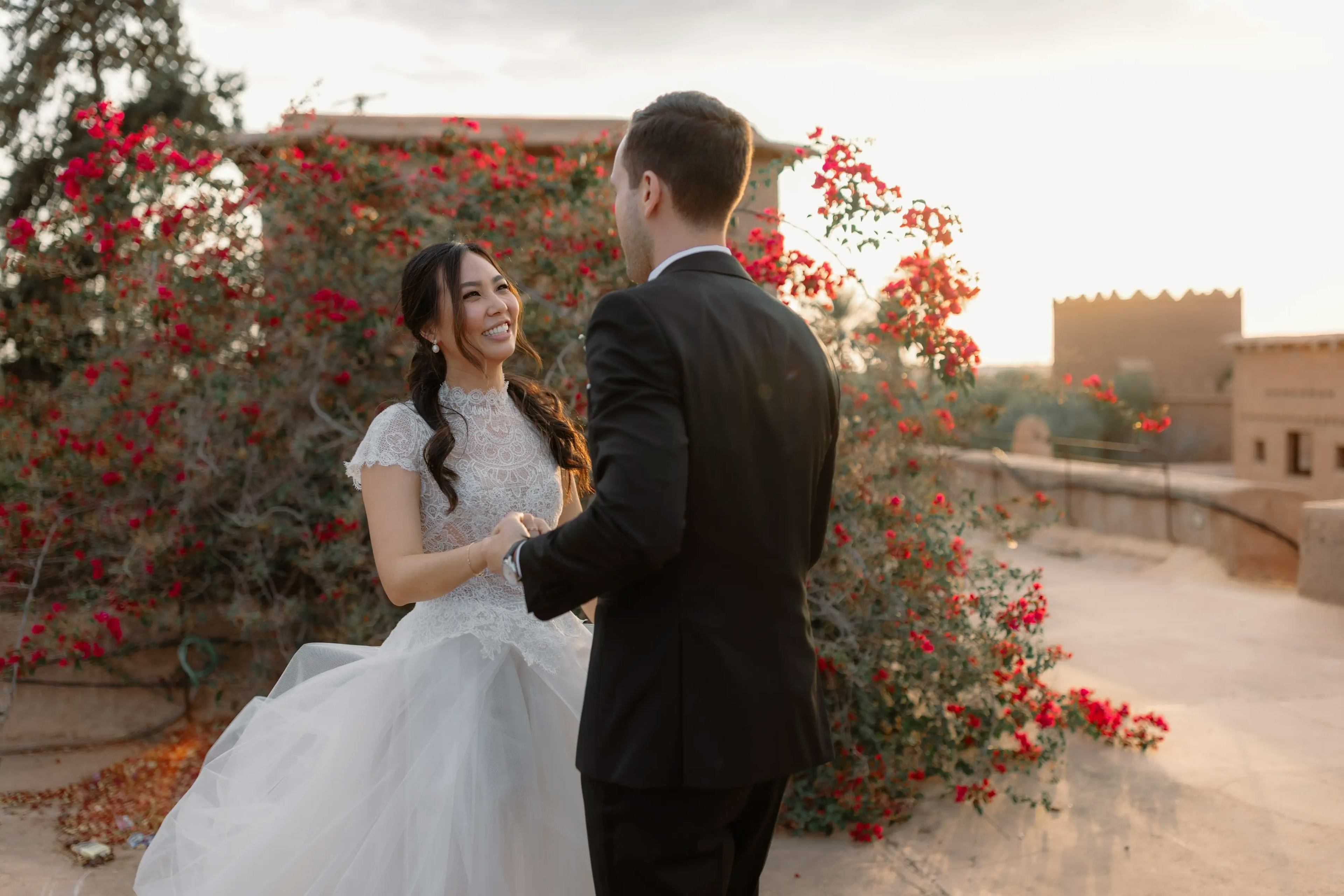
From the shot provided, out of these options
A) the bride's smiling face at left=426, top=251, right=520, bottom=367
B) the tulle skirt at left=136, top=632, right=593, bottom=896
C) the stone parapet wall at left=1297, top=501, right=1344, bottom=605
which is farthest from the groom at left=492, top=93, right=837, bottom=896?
the stone parapet wall at left=1297, top=501, right=1344, bottom=605

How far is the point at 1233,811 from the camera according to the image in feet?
12.3

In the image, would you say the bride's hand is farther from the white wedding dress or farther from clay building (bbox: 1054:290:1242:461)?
clay building (bbox: 1054:290:1242:461)

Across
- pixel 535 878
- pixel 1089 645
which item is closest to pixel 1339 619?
pixel 1089 645

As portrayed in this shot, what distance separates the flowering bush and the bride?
176 centimetres

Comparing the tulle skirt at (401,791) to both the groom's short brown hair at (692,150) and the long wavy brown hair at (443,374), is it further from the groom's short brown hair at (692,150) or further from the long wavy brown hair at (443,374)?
the groom's short brown hair at (692,150)

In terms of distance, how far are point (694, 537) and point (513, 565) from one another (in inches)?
12.8

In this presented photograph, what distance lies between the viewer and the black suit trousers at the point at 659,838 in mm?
1648

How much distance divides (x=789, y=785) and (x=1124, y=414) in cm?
226

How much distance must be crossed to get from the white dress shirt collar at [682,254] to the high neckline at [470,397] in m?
0.90

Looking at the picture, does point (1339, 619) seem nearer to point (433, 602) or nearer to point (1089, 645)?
point (1089, 645)

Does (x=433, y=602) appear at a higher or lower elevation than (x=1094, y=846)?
higher

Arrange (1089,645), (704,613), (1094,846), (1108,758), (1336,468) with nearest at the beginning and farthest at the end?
(704,613) → (1094,846) → (1108,758) → (1089,645) → (1336,468)

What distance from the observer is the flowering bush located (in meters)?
3.99

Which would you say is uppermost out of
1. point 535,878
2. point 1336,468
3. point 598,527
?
point 598,527
